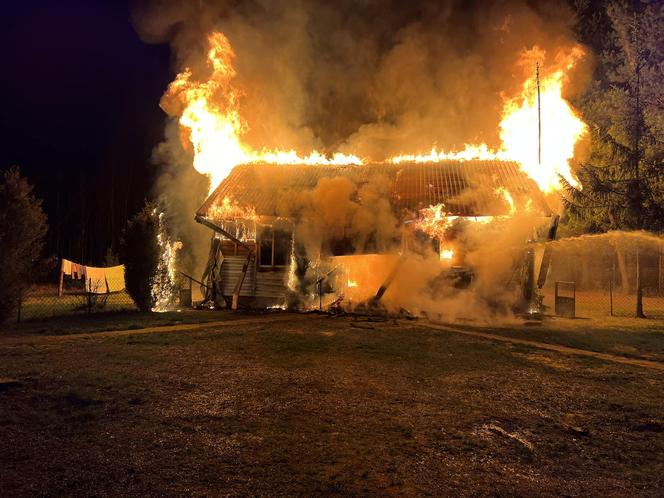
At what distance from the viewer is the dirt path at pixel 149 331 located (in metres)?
11.0

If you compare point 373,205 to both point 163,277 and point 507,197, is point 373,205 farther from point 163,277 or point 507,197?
point 163,277

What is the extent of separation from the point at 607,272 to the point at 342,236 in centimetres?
1832

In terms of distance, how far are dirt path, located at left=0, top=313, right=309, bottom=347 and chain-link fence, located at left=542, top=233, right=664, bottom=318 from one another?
1249 cm

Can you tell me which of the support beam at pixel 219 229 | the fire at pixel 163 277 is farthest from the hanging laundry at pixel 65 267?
the support beam at pixel 219 229

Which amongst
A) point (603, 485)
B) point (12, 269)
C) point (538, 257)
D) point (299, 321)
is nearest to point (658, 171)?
point (538, 257)

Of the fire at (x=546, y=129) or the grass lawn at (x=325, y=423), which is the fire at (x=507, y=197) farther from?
the grass lawn at (x=325, y=423)

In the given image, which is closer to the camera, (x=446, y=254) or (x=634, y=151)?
(x=446, y=254)

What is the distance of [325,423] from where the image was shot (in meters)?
5.71

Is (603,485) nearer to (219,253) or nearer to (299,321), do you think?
(299,321)

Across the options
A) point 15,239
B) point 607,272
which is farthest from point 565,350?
point 607,272

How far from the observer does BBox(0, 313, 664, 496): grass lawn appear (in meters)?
4.30

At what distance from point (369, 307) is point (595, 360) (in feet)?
24.4

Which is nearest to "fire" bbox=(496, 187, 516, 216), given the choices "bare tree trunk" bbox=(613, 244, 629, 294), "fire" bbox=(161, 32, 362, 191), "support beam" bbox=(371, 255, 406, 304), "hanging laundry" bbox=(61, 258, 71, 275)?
"support beam" bbox=(371, 255, 406, 304)

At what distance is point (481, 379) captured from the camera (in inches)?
308
